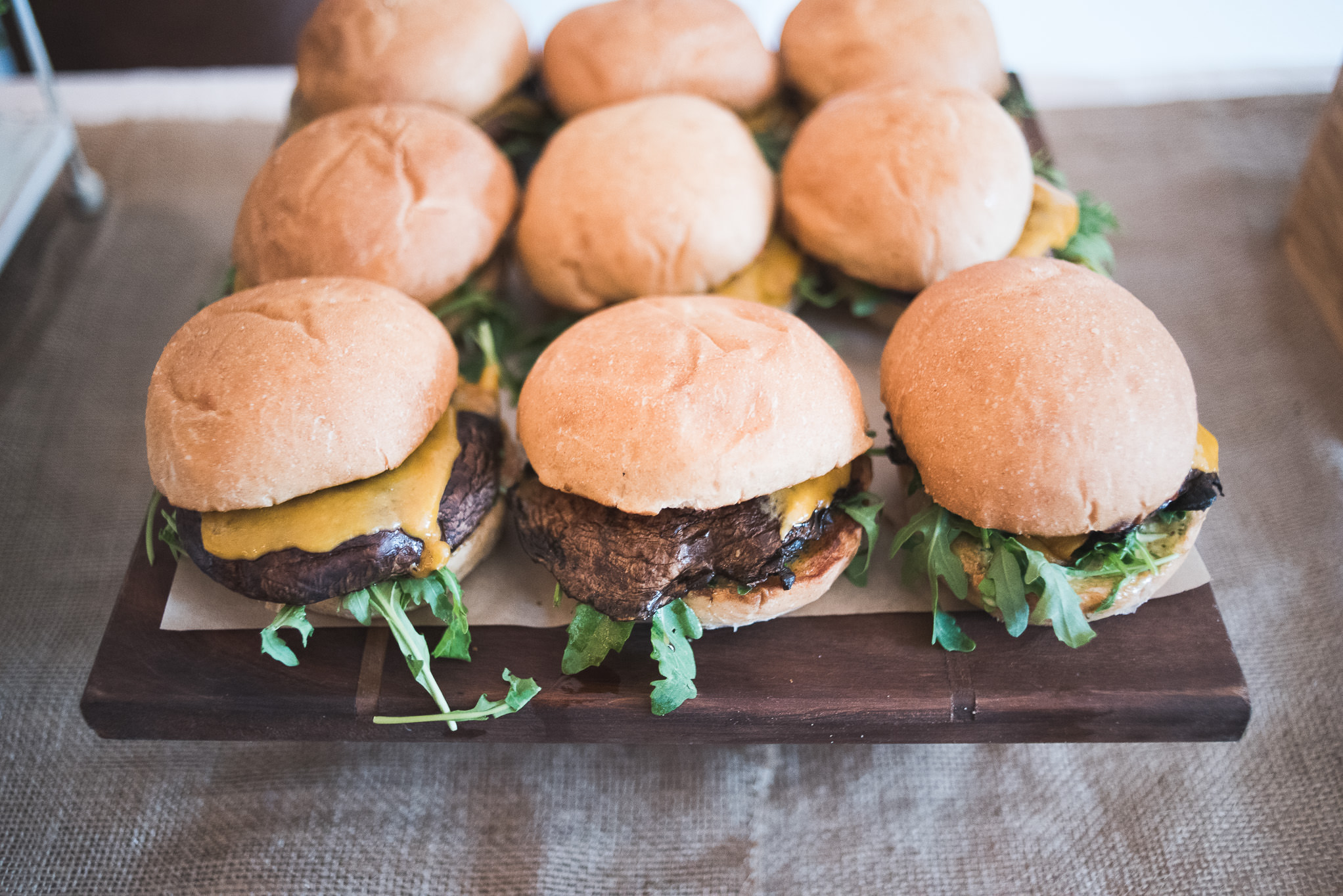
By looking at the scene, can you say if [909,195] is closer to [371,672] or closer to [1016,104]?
[1016,104]

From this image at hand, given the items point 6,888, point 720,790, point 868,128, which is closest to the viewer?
point 6,888

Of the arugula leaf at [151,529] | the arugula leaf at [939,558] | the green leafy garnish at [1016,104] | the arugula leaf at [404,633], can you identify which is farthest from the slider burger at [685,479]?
the green leafy garnish at [1016,104]

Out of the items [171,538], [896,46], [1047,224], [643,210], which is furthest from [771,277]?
[171,538]

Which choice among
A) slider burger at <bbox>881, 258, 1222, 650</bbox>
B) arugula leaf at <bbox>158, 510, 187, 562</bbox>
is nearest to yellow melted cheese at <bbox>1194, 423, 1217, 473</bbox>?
slider burger at <bbox>881, 258, 1222, 650</bbox>

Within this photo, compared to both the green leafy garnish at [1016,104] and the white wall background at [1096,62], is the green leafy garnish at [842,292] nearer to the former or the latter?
the green leafy garnish at [1016,104]

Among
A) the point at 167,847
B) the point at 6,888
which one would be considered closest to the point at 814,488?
the point at 167,847

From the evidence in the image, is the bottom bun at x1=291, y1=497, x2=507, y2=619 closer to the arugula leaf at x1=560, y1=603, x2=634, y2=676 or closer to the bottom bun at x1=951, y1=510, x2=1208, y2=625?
the arugula leaf at x1=560, y1=603, x2=634, y2=676

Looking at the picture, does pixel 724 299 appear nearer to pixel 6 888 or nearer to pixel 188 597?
pixel 188 597
